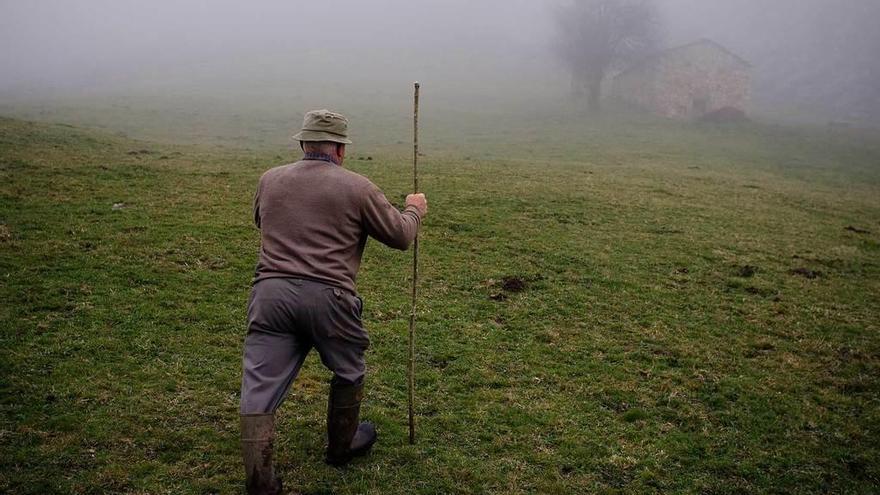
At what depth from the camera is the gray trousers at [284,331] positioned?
202 inches

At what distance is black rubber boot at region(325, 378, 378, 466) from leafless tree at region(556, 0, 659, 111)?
66.7 meters

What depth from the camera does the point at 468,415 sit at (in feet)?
24.5

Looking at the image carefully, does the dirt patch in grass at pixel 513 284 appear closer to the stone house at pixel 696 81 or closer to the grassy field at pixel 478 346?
the grassy field at pixel 478 346

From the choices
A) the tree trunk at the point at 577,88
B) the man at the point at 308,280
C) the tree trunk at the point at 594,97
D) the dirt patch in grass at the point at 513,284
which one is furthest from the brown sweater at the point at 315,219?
the tree trunk at the point at 577,88

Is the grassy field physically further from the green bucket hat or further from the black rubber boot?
the green bucket hat

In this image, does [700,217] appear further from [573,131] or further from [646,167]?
[573,131]

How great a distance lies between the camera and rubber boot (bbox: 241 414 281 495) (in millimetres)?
5035

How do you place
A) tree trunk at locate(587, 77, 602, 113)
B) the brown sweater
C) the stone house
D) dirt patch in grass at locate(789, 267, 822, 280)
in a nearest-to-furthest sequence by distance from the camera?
the brown sweater < dirt patch in grass at locate(789, 267, 822, 280) < the stone house < tree trunk at locate(587, 77, 602, 113)

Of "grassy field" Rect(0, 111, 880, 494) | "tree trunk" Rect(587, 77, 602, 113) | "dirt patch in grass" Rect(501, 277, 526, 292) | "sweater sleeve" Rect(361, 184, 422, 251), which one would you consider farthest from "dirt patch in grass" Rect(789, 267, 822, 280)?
"tree trunk" Rect(587, 77, 602, 113)

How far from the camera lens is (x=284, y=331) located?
17.5 ft

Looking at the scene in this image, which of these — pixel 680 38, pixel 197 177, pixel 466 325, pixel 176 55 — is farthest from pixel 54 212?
pixel 680 38

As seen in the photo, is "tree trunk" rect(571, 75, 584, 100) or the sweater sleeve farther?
"tree trunk" rect(571, 75, 584, 100)

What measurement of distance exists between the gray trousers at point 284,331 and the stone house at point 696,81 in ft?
226

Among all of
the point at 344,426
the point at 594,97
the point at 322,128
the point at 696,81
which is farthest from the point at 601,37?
the point at 344,426
